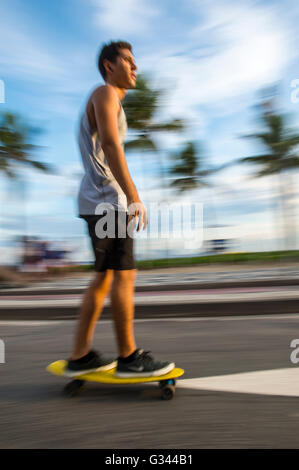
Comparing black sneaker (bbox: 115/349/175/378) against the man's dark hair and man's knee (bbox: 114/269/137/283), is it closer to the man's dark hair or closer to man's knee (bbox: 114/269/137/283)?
man's knee (bbox: 114/269/137/283)

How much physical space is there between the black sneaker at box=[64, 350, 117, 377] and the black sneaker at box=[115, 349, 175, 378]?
118 mm

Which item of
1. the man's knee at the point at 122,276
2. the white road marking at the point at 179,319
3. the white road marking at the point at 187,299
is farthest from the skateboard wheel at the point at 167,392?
the white road marking at the point at 187,299

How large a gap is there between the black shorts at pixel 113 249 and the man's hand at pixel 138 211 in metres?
0.04

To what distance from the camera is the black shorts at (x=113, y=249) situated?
230cm

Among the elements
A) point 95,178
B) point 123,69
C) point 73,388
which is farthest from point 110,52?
point 73,388

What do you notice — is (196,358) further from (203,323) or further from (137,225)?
(203,323)

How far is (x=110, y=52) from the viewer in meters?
2.45

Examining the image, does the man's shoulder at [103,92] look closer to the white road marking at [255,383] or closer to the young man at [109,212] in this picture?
the young man at [109,212]

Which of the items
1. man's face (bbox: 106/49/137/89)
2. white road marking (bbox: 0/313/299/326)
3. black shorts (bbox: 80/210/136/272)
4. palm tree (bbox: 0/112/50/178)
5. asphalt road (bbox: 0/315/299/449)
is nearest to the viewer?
asphalt road (bbox: 0/315/299/449)

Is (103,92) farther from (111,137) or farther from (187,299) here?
(187,299)

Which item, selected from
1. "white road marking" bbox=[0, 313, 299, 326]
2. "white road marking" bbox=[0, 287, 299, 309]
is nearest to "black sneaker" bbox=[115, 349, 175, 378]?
"white road marking" bbox=[0, 313, 299, 326]

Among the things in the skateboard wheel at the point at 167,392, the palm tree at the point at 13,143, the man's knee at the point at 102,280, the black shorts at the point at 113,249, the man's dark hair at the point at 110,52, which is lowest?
the skateboard wheel at the point at 167,392

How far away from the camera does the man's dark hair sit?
2.44 metres

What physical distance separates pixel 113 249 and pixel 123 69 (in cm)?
95
